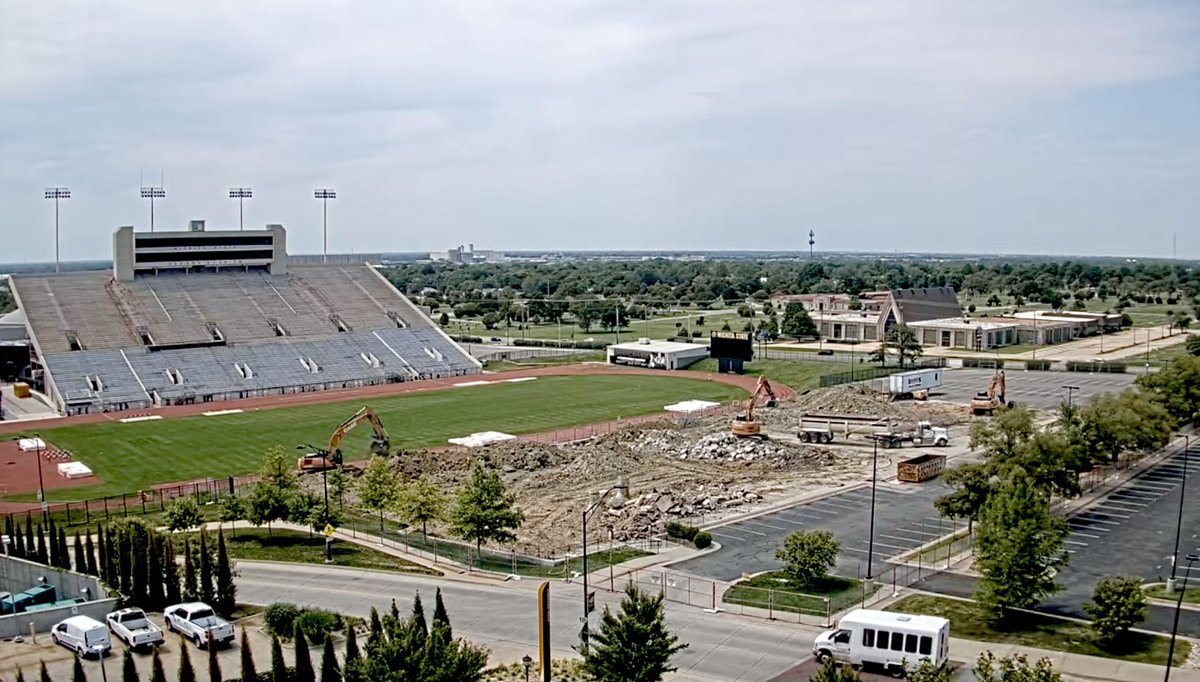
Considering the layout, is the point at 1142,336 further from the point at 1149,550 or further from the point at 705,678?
the point at 705,678

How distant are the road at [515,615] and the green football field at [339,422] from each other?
2768 cm

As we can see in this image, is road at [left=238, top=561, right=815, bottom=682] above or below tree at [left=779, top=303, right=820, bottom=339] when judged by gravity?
below

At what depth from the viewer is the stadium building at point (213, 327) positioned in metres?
102

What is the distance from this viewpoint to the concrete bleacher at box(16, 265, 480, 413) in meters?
102

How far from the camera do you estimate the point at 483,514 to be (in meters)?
46.4

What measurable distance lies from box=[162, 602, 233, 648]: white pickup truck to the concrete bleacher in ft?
215

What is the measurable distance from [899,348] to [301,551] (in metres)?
84.6

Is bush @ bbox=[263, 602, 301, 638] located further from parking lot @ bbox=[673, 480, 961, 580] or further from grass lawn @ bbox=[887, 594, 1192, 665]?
grass lawn @ bbox=[887, 594, 1192, 665]

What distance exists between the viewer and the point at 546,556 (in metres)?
46.6

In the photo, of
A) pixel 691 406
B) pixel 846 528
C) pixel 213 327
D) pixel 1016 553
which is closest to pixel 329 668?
pixel 1016 553

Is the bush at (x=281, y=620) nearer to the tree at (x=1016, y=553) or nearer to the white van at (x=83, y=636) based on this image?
the white van at (x=83, y=636)

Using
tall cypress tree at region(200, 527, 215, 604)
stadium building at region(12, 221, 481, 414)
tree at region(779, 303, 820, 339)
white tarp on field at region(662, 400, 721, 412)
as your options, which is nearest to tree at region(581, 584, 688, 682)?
tall cypress tree at region(200, 527, 215, 604)

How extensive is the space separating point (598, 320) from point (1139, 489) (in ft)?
397

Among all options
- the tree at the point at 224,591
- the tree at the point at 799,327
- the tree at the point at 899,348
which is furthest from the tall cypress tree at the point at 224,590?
the tree at the point at 799,327
